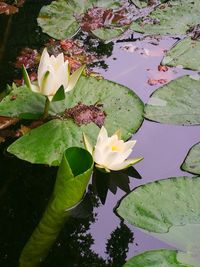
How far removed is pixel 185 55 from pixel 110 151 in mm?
990

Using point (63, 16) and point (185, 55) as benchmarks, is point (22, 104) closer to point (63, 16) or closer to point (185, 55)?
point (63, 16)

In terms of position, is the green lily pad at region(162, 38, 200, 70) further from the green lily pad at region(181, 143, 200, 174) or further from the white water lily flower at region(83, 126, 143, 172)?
the white water lily flower at region(83, 126, 143, 172)

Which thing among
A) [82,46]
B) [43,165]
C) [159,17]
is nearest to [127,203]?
[43,165]

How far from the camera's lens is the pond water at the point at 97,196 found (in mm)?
1447

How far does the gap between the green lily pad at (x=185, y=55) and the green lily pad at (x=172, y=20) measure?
147 mm

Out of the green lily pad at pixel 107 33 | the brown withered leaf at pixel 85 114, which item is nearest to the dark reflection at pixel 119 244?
the brown withered leaf at pixel 85 114

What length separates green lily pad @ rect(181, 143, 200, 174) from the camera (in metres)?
1.68

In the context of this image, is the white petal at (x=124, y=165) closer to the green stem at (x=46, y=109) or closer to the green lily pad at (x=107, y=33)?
the green stem at (x=46, y=109)

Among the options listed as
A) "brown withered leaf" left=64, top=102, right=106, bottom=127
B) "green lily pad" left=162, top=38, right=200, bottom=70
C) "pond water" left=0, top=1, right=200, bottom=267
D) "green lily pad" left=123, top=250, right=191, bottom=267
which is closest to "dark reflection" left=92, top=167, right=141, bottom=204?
"pond water" left=0, top=1, right=200, bottom=267

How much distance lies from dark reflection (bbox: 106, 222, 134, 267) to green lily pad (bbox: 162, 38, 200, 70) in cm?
107

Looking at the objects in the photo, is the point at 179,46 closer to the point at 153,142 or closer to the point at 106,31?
the point at 106,31

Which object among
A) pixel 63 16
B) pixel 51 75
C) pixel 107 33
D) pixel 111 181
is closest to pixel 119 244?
pixel 111 181

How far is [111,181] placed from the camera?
169cm

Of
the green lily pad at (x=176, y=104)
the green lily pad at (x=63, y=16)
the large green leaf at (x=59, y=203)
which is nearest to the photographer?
the large green leaf at (x=59, y=203)
